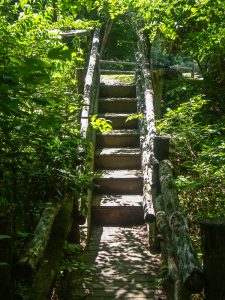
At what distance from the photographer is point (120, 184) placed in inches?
268

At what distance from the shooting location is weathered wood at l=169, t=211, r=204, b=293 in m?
2.18

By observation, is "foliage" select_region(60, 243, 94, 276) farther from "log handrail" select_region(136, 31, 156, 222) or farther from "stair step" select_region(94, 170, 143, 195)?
"stair step" select_region(94, 170, 143, 195)

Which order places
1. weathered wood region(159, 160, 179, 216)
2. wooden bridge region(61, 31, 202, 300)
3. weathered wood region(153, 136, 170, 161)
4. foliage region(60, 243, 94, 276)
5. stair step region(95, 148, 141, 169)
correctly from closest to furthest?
weathered wood region(159, 160, 179, 216)
wooden bridge region(61, 31, 202, 300)
foliage region(60, 243, 94, 276)
weathered wood region(153, 136, 170, 161)
stair step region(95, 148, 141, 169)

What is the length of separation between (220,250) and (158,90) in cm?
718

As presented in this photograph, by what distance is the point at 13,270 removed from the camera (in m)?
2.25

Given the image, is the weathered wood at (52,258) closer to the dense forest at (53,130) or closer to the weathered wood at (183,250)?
the dense forest at (53,130)

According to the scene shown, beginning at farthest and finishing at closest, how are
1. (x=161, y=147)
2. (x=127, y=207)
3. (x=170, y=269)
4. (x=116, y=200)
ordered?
(x=116, y=200) < (x=127, y=207) < (x=161, y=147) < (x=170, y=269)

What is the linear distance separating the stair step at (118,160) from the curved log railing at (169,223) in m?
0.38

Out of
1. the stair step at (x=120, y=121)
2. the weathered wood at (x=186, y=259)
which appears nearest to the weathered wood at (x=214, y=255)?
the weathered wood at (x=186, y=259)

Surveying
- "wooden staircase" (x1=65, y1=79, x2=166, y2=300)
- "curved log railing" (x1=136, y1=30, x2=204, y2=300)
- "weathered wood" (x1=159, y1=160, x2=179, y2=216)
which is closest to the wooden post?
"curved log railing" (x1=136, y1=30, x2=204, y2=300)

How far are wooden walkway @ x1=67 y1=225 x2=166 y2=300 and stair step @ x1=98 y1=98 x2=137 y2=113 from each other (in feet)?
11.5

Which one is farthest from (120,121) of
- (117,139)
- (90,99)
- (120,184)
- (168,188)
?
(168,188)

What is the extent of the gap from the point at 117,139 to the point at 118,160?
2.26 feet

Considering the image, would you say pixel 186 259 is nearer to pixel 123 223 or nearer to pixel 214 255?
pixel 214 255
